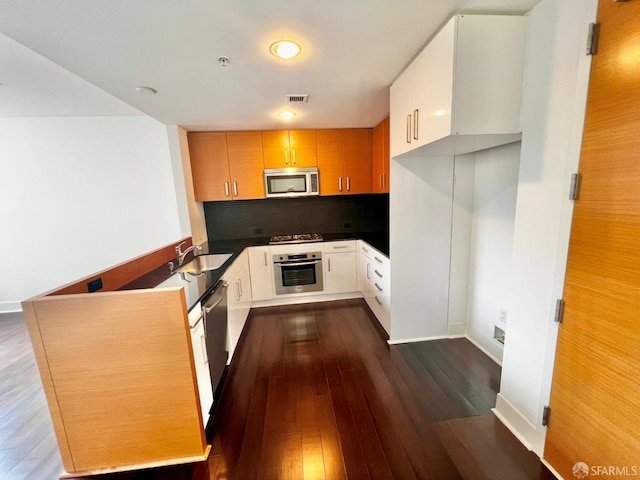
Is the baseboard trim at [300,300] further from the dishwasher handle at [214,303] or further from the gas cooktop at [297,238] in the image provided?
the dishwasher handle at [214,303]

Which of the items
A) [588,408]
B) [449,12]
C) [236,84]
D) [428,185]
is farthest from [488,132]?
[236,84]

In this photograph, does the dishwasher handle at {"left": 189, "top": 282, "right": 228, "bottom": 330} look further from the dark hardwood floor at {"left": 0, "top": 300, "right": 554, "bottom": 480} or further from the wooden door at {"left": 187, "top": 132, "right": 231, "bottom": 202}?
the wooden door at {"left": 187, "top": 132, "right": 231, "bottom": 202}

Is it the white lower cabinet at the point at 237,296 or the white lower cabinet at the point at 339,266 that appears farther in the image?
A: the white lower cabinet at the point at 339,266

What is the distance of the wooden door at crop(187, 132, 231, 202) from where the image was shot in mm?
3102

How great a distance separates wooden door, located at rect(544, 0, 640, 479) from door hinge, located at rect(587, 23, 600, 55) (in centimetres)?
2

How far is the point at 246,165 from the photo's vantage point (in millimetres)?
3186

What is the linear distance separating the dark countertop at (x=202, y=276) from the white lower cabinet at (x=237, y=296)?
0.09 m

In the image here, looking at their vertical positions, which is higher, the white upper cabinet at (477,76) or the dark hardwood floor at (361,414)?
the white upper cabinet at (477,76)

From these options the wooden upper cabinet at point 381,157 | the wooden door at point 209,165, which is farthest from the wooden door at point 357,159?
the wooden door at point 209,165

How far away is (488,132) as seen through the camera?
4.42ft

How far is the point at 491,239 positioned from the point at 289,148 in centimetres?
250

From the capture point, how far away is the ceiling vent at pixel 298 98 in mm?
2127

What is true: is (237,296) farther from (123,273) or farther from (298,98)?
(298,98)
